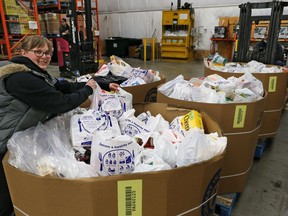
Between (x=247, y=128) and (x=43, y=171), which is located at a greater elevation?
(x=43, y=171)

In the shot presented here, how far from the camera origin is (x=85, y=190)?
828mm

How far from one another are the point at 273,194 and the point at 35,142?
184 centimetres

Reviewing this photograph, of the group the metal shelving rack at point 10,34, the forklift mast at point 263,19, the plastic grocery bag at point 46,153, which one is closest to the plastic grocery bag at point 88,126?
the plastic grocery bag at point 46,153

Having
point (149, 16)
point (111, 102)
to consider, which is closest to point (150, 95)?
point (111, 102)

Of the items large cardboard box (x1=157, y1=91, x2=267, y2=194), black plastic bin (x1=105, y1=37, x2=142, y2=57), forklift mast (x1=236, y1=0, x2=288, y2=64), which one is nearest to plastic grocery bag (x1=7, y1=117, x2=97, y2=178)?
large cardboard box (x1=157, y1=91, x2=267, y2=194)

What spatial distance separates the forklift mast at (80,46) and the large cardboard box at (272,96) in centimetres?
399

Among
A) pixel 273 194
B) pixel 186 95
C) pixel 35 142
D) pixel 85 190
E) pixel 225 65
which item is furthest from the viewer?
pixel 225 65

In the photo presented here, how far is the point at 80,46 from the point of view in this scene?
589 centimetres

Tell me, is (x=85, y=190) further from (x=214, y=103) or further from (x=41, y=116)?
(x=214, y=103)

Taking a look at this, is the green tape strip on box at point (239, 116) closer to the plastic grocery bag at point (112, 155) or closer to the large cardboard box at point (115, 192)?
the large cardboard box at point (115, 192)

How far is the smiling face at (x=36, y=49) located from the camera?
1.33 meters

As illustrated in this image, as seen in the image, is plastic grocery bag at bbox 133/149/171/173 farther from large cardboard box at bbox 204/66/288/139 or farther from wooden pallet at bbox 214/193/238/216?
large cardboard box at bbox 204/66/288/139

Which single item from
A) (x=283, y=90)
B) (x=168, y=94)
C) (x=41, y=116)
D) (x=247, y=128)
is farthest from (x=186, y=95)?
(x=283, y=90)

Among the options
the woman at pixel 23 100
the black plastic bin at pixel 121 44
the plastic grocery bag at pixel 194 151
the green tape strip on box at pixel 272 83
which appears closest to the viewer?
the plastic grocery bag at pixel 194 151
